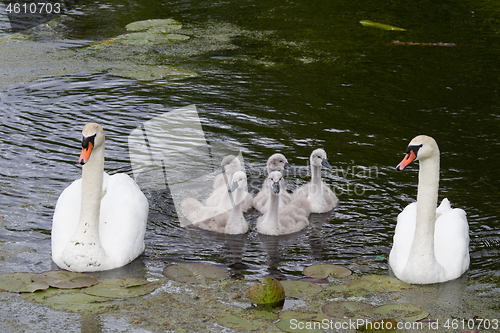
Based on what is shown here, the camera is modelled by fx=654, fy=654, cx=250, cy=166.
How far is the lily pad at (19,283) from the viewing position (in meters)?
5.05

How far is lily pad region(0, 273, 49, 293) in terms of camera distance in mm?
5046

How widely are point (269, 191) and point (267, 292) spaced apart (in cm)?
253

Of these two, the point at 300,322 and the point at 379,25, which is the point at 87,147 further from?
the point at 379,25

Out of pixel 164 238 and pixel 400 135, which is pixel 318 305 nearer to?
pixel 164 238

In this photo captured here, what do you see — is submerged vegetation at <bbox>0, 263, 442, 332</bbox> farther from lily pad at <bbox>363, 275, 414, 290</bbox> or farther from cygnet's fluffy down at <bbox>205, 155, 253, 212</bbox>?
cygnet's fluffy down at <bbox>205, 155, 253, 212</bbox>

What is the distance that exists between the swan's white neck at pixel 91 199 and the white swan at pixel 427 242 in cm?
254

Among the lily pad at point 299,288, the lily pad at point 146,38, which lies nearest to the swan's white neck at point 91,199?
the lily pad at point 299,288

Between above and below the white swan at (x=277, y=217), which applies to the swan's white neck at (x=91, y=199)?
above

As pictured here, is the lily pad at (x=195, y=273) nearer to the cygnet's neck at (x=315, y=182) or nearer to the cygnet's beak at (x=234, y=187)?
the cygnet's beak at (x=234, y=187)

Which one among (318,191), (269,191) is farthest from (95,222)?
(318,191)

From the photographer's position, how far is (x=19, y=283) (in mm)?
5156

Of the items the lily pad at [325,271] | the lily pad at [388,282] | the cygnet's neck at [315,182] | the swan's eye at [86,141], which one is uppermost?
the swan's eye at [86,141]

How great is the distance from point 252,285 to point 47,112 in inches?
223

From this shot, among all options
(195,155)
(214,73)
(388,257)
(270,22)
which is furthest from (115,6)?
(388,257)
